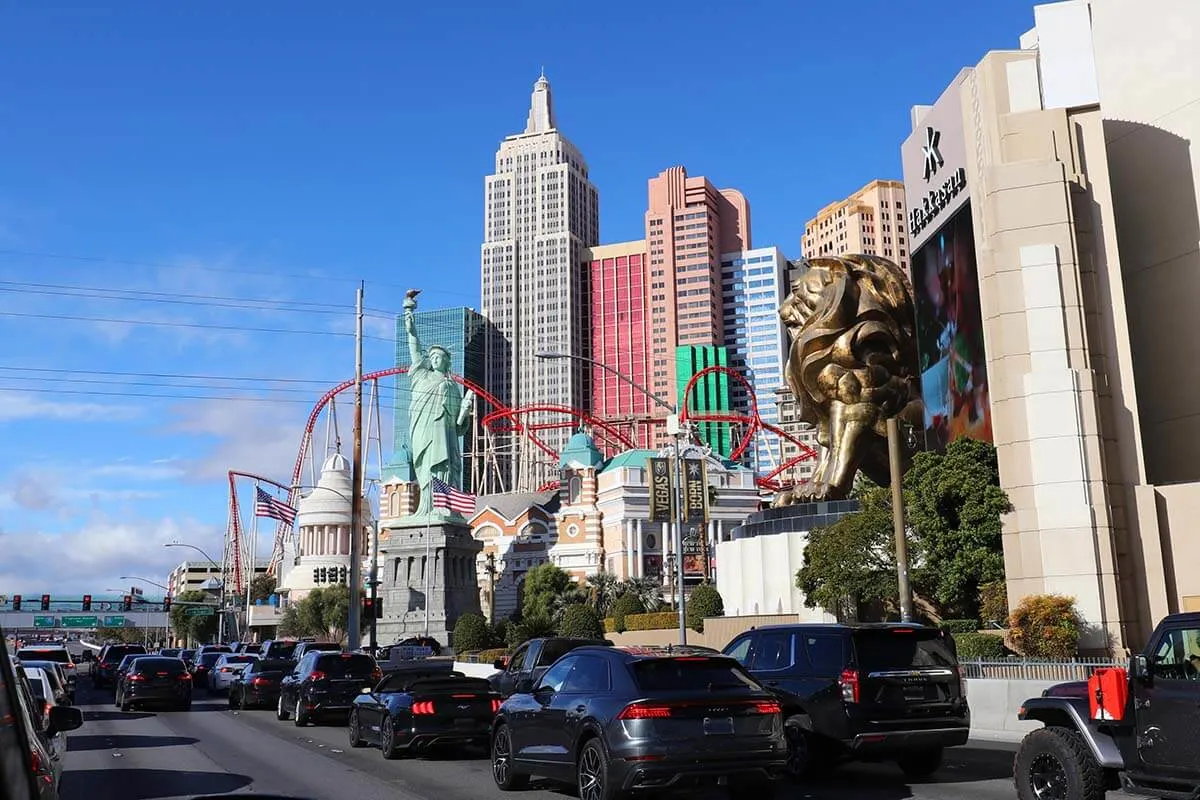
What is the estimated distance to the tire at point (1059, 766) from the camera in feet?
31.4

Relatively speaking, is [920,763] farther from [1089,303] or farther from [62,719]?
[1089,303]

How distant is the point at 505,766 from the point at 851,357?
3537cm

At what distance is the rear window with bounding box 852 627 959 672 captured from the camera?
12352 millimetres

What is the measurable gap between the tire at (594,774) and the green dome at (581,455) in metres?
112

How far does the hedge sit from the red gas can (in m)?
39.1

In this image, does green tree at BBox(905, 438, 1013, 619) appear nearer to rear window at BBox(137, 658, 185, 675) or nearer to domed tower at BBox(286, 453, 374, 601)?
rear window at BBox(137, 658, 185, 675)

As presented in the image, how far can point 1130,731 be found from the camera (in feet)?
30.7

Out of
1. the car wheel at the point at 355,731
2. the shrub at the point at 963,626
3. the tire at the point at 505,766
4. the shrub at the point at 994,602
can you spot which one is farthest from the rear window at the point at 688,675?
the shrub at the point at 963,626

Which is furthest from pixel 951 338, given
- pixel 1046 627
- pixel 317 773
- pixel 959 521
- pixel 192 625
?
pixel 192 625

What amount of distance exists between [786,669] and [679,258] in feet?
602

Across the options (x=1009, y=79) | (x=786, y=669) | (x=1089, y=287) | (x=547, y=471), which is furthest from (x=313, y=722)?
(x=547, y=471)

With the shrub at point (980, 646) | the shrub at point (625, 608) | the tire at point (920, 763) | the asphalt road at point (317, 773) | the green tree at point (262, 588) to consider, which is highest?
the green tree at point (262, 588)

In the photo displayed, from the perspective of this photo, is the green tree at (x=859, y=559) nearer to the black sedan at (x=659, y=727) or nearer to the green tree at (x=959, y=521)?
the green tree at (x=959, y=521)

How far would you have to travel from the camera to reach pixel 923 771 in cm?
1309
